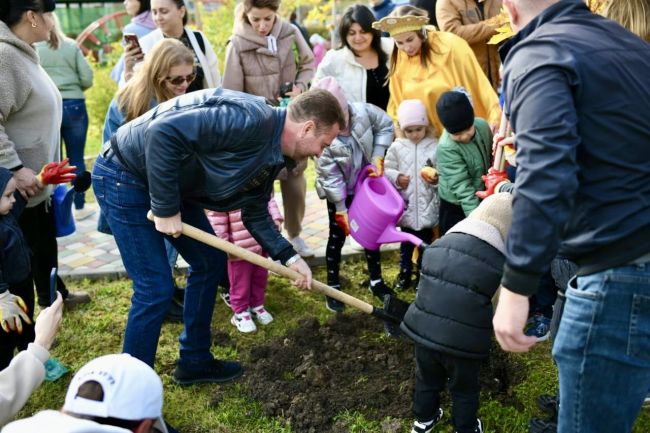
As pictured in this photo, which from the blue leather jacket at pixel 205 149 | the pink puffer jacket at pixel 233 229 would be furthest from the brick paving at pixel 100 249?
the blue leather jacket at pixel 205 149

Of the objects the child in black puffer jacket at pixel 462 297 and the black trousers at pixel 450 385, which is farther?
the black trousers at pixel 450 385

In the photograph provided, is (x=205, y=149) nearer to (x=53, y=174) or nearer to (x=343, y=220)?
(x=53, y=174)

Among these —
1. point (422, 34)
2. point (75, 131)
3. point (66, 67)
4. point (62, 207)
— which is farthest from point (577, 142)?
point (66, 67)

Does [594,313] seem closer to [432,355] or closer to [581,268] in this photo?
[581,268]

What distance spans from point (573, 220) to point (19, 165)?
2.72 m

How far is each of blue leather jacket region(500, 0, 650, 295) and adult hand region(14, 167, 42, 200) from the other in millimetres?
2524

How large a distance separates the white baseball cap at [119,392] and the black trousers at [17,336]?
1634mm

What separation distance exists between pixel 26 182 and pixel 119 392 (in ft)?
6.65

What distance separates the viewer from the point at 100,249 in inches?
215

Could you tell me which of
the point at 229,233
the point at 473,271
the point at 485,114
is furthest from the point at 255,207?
the point at 485,114

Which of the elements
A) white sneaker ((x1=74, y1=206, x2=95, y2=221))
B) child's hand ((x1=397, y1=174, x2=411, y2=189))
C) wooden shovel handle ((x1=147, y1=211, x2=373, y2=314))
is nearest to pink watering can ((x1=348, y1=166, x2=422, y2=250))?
child's hand ((x1=397, y1=174, x2=411, y2=189))

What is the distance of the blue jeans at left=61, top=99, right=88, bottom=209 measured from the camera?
6.39 meters

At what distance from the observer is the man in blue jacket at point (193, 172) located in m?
2.64

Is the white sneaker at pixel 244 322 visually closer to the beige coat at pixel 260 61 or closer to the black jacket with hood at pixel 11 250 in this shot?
the black jacket with hood at pixel 11 250
